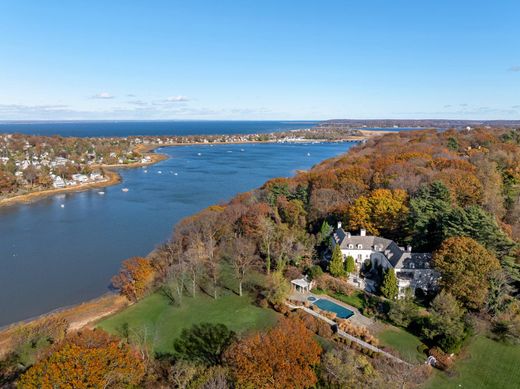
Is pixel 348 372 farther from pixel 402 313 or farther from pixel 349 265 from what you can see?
pixel 349 265

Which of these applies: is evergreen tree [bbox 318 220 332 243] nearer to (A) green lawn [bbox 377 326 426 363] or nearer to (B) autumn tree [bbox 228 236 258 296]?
(B) autumn tree [bbox 228 236 258 296]

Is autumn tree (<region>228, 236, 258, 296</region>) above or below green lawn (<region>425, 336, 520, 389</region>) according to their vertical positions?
above

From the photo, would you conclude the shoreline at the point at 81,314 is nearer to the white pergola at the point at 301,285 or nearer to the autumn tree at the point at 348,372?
the white pergola at the point at 301,285

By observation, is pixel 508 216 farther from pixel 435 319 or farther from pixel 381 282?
pixel 435 319

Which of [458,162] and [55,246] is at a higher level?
[458,162]

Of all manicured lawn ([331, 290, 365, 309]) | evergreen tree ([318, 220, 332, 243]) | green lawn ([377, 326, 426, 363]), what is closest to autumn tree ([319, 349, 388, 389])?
green lawn ([377, 326, 426, 363])

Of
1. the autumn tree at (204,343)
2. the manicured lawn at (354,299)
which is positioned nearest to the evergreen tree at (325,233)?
→ the manicured lawn at (354,299)

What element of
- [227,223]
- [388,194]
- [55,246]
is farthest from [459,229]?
[55,246]
